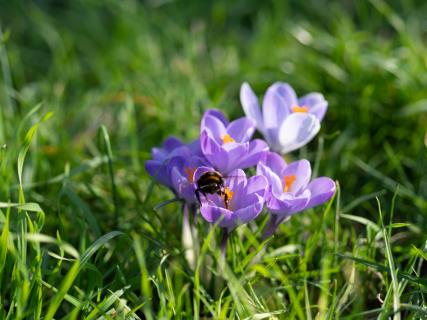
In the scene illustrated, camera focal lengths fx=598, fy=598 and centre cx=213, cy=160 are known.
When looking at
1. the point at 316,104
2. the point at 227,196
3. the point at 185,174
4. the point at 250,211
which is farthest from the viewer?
the point at 316,104

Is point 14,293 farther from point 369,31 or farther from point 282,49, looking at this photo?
point 369,31

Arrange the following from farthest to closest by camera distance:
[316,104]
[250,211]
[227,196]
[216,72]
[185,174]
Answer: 1. [216,72]
2. [316,104]
3. [185,174]
4. [227,196]
5. [250,211]

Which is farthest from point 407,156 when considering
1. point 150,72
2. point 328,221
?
point 150,72

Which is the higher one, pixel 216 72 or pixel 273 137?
pixel 273 137

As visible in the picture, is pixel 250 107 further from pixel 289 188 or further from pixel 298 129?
pixel 289 188

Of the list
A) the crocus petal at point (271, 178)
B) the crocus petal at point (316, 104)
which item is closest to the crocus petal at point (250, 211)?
the crocus petal at point (271, 178)

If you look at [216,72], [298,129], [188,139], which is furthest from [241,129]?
[216,72]

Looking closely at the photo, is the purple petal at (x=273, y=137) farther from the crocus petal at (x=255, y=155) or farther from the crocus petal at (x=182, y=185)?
the crocus petal at (x=182, y=185)
